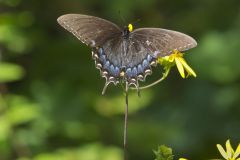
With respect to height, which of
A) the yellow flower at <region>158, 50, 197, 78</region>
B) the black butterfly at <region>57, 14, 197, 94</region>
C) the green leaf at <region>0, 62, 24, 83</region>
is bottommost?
the green leaf at <region>0, 62, 24, 83</region>

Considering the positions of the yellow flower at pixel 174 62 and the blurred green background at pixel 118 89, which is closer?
→ the yellow flower at pixel 174 62

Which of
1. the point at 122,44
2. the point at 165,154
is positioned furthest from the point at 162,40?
the point at 165,154

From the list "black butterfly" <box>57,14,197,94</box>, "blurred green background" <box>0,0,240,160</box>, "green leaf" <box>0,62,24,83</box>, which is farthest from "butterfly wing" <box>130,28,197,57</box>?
"blurred green background" <box>0,0,240,160</box>

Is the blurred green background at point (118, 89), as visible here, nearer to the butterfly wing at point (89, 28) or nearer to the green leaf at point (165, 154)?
the butterfly wing at point (89, 28)

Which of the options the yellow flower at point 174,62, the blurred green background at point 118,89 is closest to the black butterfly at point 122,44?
the yellow flower at point 174,62

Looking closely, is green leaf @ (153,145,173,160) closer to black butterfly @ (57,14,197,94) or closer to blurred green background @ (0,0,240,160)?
black butterfly @ (57,14,197,94)

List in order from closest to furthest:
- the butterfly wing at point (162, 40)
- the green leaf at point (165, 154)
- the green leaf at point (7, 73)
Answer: the green leaf at point (165, 154)
the butterfly wing at point (162, 40)
the green leaf at point (7, 73)

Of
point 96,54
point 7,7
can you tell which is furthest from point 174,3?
point 96,54

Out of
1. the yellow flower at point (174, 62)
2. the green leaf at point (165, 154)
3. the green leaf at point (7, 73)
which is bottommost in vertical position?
the green leaf at point (7, 73)

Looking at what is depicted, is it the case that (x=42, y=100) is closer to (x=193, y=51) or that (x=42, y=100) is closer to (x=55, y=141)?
(x=55, y=141)
